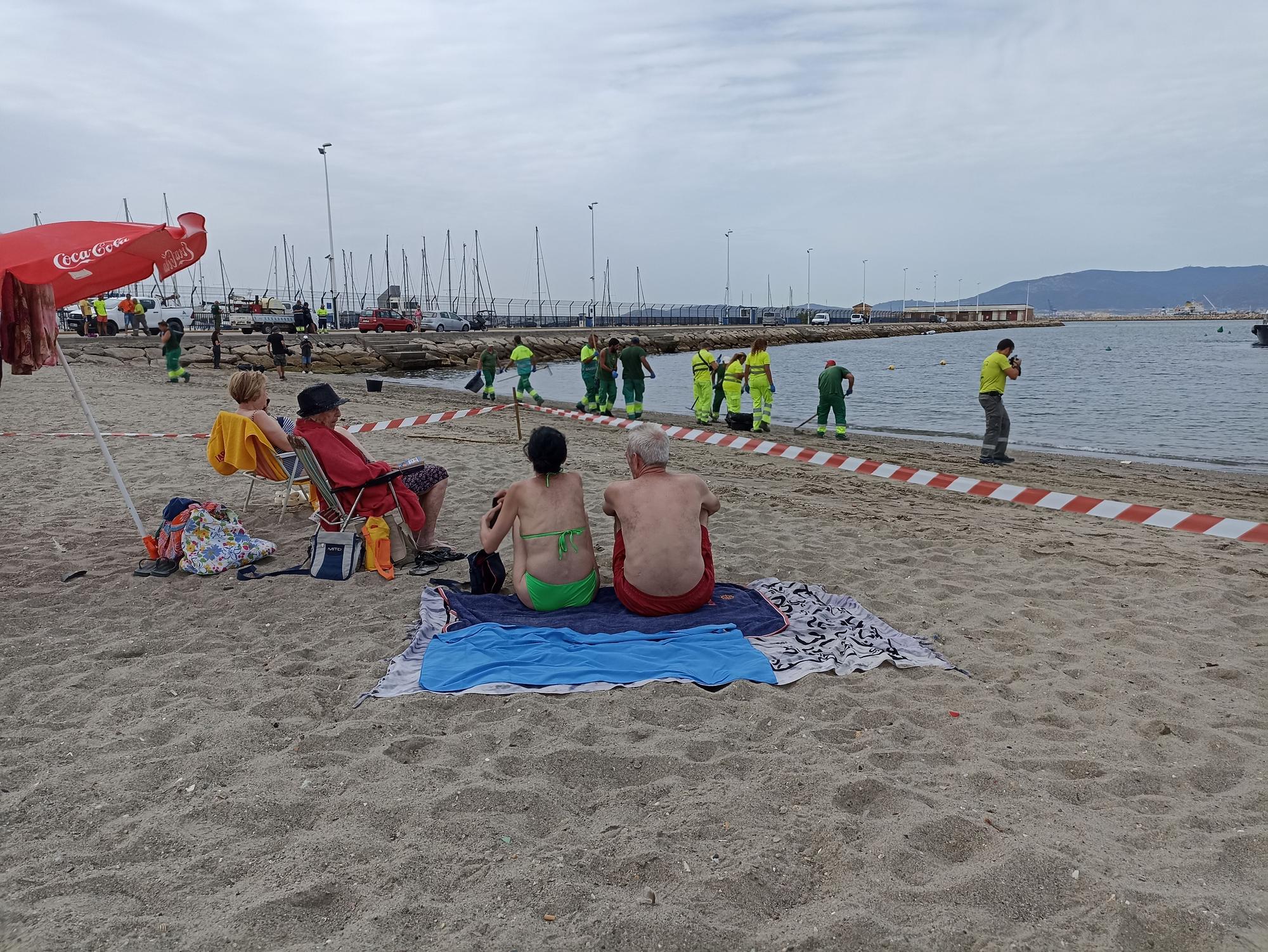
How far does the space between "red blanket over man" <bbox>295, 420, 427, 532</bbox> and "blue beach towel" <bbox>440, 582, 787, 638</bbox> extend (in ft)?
3.24

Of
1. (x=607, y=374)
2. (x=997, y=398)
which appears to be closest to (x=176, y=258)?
(x=997, y=398)

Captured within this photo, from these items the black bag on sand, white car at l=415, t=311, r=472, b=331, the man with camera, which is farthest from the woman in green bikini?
white car at l=415, t=311, r=472, b=331

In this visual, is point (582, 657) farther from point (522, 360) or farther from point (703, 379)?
point (522, 360)

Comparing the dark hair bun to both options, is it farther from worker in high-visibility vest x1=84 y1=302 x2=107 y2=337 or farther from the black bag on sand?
worker in high-visibility vest x1=84 y1=302 x2=107 y2=337

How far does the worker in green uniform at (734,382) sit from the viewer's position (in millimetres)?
14845

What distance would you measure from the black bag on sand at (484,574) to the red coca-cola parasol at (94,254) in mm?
2209

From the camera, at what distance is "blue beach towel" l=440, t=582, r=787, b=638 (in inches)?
174

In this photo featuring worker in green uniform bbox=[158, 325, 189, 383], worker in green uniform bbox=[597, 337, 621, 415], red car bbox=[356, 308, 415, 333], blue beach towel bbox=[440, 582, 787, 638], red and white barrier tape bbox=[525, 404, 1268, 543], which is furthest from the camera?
red car bbox=[356, 308, 415, 333]

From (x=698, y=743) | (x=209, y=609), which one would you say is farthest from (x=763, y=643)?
(x=209, y=609)

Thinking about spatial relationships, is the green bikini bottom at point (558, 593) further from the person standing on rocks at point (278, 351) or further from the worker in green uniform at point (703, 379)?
the person standing on rocks at point (278, 351)

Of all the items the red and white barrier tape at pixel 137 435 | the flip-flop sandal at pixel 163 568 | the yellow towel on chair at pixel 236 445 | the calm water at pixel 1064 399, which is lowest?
the calm water at pixel 1064 399

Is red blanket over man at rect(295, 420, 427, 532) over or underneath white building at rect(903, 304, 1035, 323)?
underneath

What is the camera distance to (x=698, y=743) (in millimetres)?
3240

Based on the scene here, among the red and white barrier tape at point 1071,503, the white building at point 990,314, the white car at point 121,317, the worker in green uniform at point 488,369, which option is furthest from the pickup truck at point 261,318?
the white building at point 990,314
